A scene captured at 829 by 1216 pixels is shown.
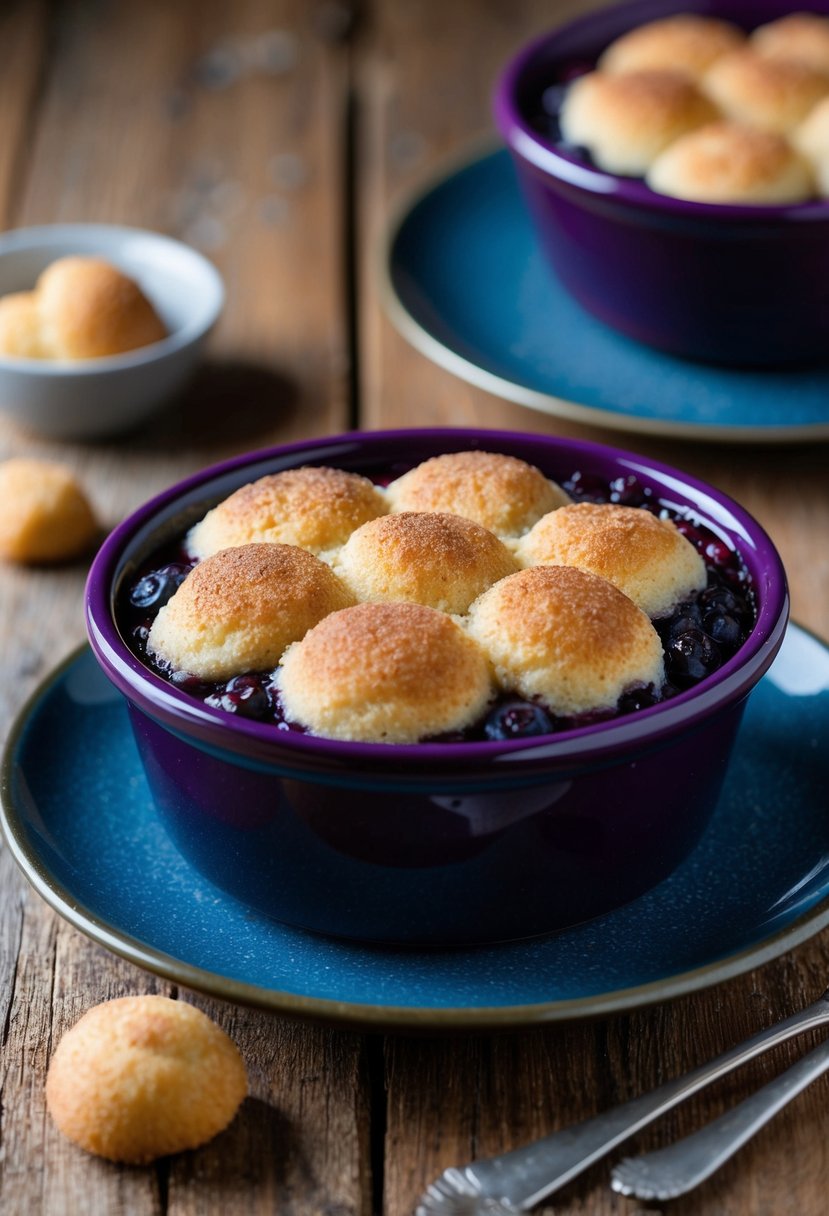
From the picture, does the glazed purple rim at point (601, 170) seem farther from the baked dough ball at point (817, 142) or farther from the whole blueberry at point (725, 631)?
the whole blueberry at point (725, 631)

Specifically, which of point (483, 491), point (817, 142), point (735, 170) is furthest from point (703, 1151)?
point (817, 142)

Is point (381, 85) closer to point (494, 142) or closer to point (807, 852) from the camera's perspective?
point (494, 142)

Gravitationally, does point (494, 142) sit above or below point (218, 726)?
below

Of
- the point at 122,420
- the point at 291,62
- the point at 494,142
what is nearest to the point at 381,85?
the point at 291,62

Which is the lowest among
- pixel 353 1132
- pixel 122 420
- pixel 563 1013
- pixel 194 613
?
pixel 122 420

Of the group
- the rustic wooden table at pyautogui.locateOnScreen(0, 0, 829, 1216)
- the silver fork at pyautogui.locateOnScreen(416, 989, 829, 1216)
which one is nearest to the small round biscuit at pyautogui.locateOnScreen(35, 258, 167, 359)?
the rustic wooden table at pyautogui.locateOnScreen(0, 0, 829, 1216)

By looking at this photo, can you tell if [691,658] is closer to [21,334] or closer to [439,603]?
[439,603]
